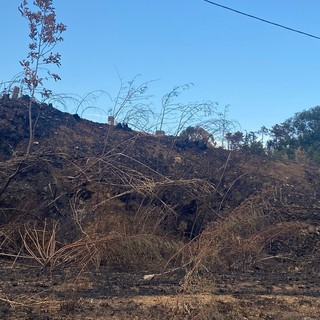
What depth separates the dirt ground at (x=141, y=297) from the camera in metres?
5.26

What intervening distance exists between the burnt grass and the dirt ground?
0.06 feet

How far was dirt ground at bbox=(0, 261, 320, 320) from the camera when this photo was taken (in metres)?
5.26

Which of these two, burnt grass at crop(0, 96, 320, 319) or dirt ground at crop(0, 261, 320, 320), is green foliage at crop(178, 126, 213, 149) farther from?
dirt ground at crop(0, 261, 320, 320)

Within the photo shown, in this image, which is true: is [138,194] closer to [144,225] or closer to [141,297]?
[144,225]

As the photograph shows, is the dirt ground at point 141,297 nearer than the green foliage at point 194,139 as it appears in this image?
Yes

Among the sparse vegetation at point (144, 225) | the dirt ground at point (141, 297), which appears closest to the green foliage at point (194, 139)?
the sparse vegetation at point (144, 225)

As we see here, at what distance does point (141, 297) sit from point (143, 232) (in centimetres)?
317

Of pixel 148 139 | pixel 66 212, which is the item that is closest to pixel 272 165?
pixel 148 139

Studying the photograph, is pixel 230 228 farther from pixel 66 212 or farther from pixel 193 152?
pixel 193 152

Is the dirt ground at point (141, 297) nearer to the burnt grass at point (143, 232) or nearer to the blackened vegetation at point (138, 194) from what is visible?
the burnt grass at point (143, 232)

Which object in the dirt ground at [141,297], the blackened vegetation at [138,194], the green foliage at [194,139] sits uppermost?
the green foliage at [194,139]

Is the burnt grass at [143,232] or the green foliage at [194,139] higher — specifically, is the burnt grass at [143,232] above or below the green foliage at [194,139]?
below

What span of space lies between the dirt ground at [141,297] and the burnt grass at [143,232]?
17mm

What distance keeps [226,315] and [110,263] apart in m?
2.68
